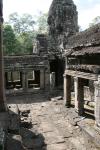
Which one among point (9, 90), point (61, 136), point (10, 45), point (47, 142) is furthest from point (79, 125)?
point (10, 45)

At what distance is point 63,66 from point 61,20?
494 centimetres

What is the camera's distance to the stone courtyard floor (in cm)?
1066

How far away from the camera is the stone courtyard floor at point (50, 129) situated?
10.7 m

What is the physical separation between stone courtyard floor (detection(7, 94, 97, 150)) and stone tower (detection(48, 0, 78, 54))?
28.4 ft

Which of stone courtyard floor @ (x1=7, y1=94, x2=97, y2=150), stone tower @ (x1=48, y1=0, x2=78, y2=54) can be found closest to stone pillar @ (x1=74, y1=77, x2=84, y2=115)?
stone courtyard floor @ (x1=7, y1=94, x2=97, y2=150)

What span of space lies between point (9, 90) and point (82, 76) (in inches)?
423

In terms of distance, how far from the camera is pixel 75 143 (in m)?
11.0

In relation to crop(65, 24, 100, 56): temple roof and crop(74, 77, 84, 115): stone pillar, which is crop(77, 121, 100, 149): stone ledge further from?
crop(65, 24, 100, 56): temple roof

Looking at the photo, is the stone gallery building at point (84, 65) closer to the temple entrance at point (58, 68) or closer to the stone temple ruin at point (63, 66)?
the stone temple ruin at point (63, 66)

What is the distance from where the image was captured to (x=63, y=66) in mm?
24688

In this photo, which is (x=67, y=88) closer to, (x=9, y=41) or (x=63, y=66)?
(x=63, y=66)

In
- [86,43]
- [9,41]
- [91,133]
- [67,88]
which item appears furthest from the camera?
[9,41]

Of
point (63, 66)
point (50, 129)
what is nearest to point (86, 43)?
point (50, 129)

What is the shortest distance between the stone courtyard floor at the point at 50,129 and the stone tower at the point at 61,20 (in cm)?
867
